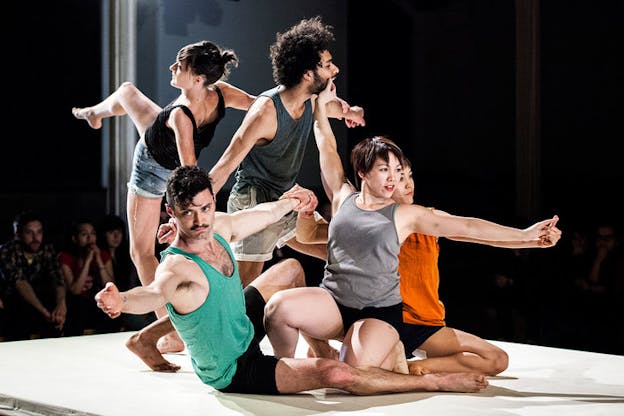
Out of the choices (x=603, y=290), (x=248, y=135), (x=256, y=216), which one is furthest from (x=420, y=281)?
(x=603, y=290)

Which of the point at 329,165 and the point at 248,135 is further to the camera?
the point at 248,135

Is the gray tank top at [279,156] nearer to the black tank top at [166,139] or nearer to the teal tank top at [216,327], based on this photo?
the black tank top at [166,139]

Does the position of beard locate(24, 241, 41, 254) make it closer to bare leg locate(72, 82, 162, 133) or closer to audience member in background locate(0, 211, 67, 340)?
audience member in background locate(0, 211, 67, 340)

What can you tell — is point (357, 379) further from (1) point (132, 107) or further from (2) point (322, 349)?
(1) point (132, 107)

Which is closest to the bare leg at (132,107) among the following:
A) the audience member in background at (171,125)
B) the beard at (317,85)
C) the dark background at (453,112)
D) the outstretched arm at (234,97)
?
the audience member in background at (171,125)

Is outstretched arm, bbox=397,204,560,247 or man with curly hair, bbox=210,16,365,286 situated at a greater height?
man with curly hair, bbox=210,16,365,286

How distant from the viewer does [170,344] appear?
4.57 m

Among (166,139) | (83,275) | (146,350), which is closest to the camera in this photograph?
(146,350)

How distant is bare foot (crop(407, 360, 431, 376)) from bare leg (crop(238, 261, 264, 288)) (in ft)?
2.94

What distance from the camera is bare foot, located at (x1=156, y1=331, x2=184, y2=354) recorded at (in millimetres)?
4570

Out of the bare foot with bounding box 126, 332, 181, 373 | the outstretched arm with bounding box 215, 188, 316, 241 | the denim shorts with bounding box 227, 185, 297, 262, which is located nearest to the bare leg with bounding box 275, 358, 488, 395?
the outstretched arm with bounding box 215, 188, 316, 241

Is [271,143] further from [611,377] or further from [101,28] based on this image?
[101,28]

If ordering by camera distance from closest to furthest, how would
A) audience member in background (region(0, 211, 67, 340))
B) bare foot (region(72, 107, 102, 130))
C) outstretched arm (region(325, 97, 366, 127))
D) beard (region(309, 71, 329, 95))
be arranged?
beard (region(309, 71, 329, 95))
outstretched arm (region(325, 97, 366, 127))
bare foot (region(72, 107, 102, 130))
audience member in background (region(0, 211, 67, 340))

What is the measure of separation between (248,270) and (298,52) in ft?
3.19
